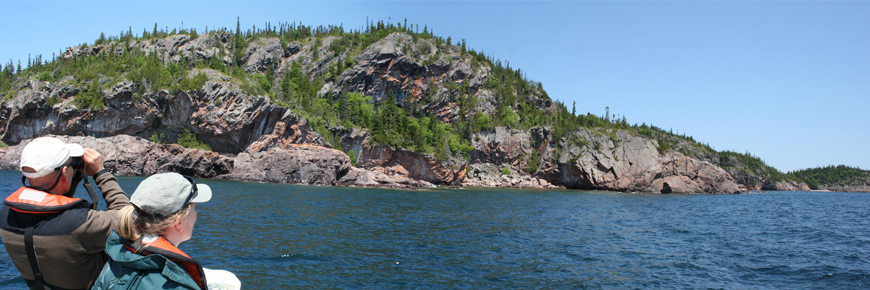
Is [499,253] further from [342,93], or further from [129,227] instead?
[342,93]

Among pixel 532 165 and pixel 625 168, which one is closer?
pixel 625 168

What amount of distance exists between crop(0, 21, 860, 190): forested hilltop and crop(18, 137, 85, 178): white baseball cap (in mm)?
80695

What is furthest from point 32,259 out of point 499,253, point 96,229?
point 499,253

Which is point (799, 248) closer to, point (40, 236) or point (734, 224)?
point (734, 224)

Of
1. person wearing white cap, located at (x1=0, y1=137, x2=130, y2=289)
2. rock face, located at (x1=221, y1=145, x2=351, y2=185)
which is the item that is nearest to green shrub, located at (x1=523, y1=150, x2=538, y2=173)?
rock face, located at (x1=221, y1=145, x2=351, y2=185)

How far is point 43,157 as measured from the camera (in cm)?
346

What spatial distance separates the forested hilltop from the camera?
260 ft

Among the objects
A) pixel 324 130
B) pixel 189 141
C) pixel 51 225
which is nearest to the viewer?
pixel 51 225

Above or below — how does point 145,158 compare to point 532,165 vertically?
below

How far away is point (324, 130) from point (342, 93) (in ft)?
70.5

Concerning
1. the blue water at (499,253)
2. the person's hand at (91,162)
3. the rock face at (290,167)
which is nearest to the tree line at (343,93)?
the rock face at (290,167)

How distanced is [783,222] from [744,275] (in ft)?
84.9

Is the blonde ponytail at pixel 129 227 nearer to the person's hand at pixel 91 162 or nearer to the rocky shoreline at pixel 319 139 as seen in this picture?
the person's hand at pixel 91 162

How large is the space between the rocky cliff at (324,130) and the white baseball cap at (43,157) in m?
69.0
